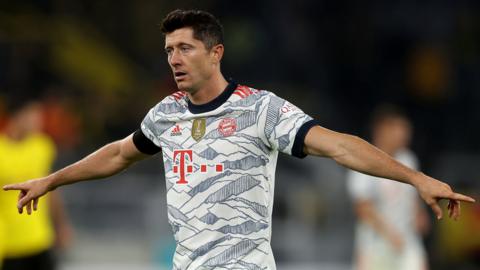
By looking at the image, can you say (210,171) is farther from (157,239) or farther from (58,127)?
(58,127)

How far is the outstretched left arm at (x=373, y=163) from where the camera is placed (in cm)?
551

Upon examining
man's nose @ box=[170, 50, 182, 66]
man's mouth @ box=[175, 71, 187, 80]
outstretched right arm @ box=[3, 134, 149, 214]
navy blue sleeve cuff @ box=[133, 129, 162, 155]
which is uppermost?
man's nose @ box=[170, 50, 182, 66]

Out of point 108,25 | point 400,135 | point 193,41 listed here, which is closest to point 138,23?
point 108,25

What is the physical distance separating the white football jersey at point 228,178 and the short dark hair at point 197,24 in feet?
0.88

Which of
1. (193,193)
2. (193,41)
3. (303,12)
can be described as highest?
(303,12)

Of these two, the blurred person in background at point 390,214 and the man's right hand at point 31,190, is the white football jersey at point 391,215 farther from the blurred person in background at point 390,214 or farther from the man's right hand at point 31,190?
the man's right hand at point 31,190

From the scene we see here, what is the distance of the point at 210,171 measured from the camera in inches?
237

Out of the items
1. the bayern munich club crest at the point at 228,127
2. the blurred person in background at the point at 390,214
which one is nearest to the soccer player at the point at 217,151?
the bayern munich club crest at the point at 228,127

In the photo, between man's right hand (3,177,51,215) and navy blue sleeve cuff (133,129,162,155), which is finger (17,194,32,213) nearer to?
man's right hand (3,177,51,215)

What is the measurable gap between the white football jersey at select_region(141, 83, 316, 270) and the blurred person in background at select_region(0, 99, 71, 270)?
437cm

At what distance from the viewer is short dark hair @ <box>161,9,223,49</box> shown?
240 inches

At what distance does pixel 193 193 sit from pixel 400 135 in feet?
16.6

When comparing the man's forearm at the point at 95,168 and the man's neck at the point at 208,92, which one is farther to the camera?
the man's forearm at the point at 95,168

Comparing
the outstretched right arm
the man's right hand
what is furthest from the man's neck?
the man's right hand
